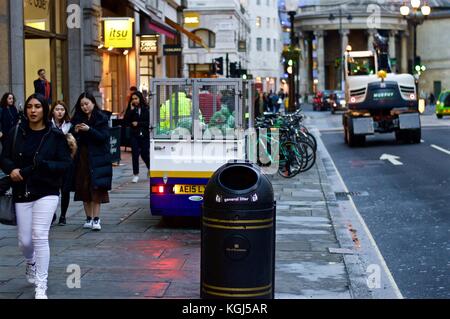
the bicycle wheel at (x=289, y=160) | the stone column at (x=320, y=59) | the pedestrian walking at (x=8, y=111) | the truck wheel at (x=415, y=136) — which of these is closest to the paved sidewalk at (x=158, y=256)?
the pedestrian walking at (x=8, y=111)

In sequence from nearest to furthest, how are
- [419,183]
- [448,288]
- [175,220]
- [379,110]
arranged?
1. [448,288]
2. [175,220]
3. [419,183]
4. [379,110]

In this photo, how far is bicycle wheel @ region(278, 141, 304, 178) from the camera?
1848 cm

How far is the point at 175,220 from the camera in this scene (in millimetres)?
12242

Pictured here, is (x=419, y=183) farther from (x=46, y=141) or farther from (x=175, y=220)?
(x=46, y=141)

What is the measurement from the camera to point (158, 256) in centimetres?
959

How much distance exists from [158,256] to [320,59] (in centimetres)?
11497

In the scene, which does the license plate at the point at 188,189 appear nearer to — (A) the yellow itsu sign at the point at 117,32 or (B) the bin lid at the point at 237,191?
(B) the bin lid at the point at 237,191

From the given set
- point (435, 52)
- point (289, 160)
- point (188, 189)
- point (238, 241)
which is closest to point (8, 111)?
point (289, 160)

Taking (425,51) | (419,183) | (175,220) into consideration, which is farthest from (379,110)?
(425,51)

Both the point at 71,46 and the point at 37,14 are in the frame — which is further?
the point at 71,46

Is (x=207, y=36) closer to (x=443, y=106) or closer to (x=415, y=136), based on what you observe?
(x=443, y=106)

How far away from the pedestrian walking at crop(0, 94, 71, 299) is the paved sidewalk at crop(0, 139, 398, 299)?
446mm
